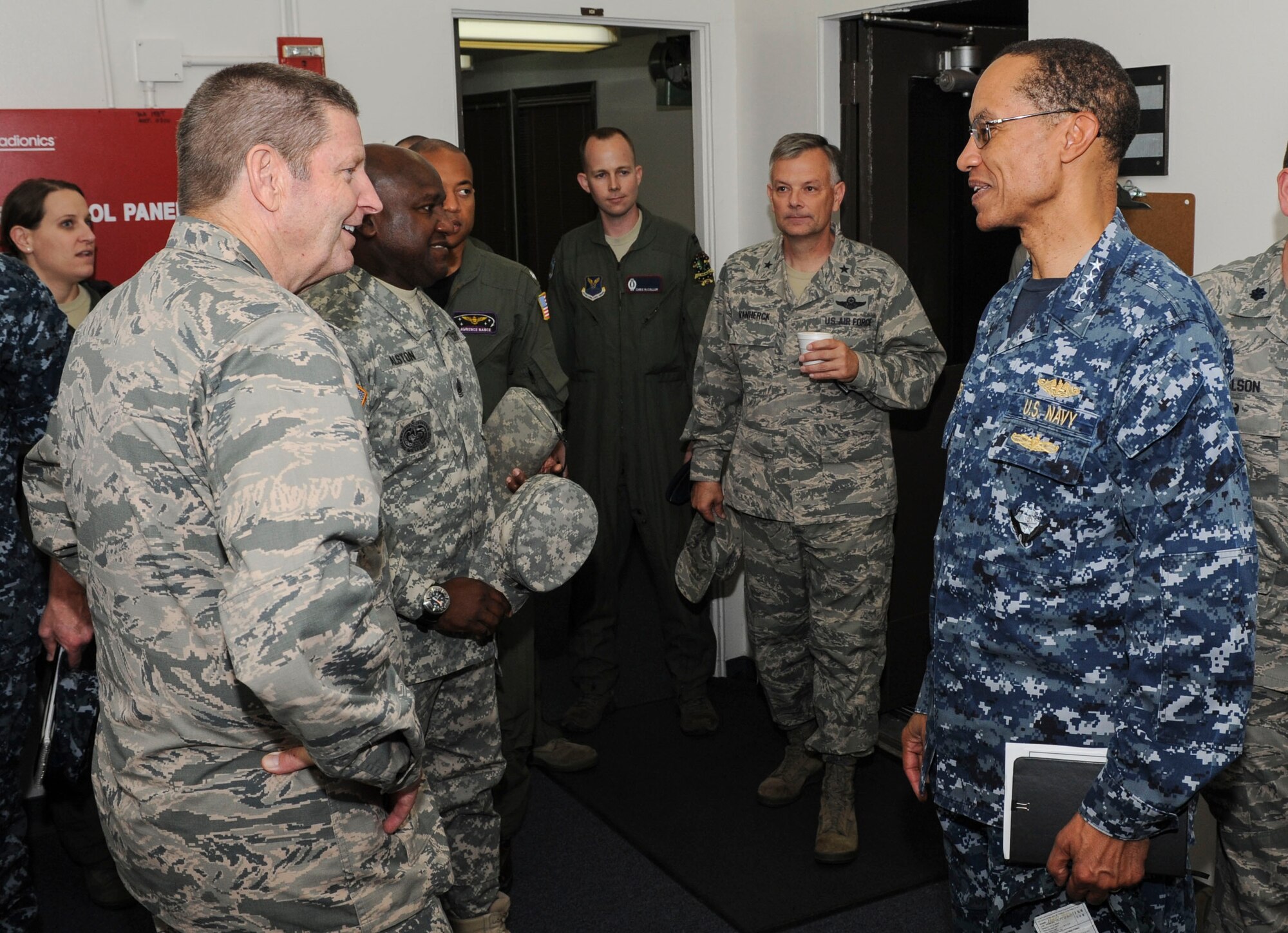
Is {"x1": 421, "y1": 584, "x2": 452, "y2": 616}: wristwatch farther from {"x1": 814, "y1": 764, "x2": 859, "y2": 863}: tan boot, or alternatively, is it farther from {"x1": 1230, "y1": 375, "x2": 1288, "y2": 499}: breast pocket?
{"x1": 1230, "y1": 375, "x2": 1288, "y2": 499}: breast pocket

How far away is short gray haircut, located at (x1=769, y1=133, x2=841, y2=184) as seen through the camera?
3283mm

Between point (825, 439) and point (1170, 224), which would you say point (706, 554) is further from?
point (1170, 224)

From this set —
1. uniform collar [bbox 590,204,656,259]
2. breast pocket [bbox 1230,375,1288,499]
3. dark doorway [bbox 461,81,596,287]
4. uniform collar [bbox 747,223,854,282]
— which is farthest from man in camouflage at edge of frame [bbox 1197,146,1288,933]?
dark doorway [bbox 461,81,596,287]

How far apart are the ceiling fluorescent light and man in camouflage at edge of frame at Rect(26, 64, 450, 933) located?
250 centimetres

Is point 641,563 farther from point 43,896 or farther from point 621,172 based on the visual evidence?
point 43,896

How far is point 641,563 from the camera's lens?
215 inches

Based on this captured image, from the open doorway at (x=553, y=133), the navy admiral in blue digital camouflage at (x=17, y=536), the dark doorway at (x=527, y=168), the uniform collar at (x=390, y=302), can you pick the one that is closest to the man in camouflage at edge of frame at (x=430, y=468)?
the uniform collar at (x=390, y=302)

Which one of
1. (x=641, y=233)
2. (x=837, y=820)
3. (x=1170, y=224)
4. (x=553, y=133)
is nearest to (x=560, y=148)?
(x=553, y=133)

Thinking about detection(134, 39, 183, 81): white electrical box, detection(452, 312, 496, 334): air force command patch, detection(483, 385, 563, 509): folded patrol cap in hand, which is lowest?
detection(483, 385, 563, 509): folded patrol cap in hand

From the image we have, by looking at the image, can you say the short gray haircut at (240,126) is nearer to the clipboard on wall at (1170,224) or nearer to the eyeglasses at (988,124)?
the eyeglasses at (988,124)

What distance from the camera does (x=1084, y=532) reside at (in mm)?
1495

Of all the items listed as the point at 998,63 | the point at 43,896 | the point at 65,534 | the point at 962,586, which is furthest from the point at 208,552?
the point at 43,896

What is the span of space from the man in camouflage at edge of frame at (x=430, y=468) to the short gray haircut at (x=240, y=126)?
69cm

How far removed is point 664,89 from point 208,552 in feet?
11.8
